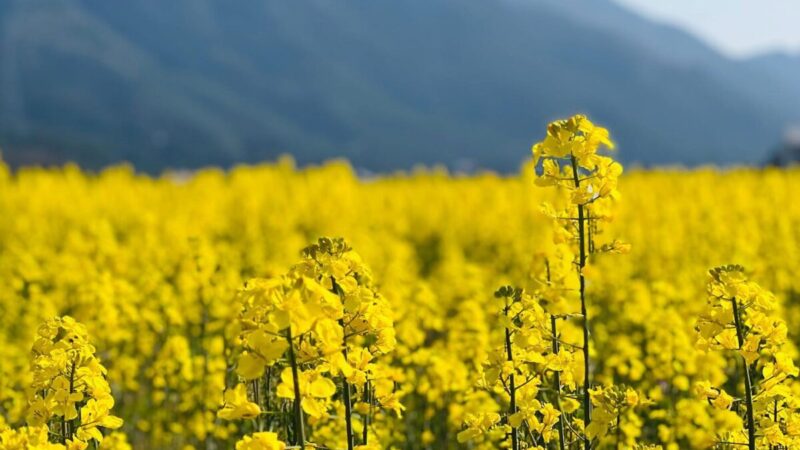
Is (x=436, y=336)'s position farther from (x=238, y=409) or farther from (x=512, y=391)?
(x=238, y=409)

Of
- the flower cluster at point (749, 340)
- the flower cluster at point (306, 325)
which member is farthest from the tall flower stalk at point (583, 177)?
the flower cluster at point (306, 325)

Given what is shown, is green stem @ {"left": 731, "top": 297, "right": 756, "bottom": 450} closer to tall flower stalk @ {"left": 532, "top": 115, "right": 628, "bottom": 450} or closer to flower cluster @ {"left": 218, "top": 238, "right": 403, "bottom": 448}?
tall flower stalk @ {"left": 532, "top": 115, "right": 628, "bottom": 450}

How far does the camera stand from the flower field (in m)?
2.56

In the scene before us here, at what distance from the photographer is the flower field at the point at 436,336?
2564mm

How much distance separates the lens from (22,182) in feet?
58.0

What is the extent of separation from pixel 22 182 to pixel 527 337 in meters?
17.0

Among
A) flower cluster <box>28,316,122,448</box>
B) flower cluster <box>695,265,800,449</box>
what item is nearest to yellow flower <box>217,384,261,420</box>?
flower cluster <box>28,316,122,448</box>

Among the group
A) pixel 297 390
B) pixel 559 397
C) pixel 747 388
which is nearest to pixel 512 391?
pixel 559 397

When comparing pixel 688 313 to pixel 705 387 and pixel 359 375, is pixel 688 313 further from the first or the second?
pixel 359 375

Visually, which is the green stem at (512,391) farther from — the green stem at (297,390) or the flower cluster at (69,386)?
the flower cluster at (69,386)

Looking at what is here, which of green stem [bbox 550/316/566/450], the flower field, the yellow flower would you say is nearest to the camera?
the yellow flower

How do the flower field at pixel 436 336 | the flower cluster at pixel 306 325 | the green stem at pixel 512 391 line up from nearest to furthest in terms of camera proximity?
the flower cluster at pixel 306 325, the flower field at pixel 436 336, the green stem at pixel 512 391

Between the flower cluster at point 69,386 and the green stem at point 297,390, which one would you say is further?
the flower cluster at point 69,386

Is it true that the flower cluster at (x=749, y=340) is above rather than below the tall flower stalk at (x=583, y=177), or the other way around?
below
